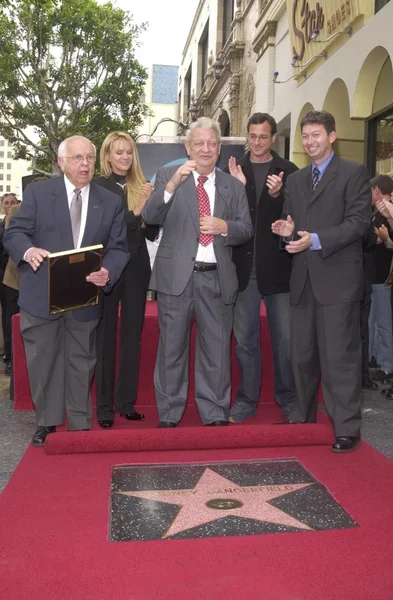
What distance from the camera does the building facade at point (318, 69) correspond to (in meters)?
9.68

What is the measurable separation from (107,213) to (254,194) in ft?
3.77

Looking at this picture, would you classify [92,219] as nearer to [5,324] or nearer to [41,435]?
[41,435]

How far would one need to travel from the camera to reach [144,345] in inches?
222

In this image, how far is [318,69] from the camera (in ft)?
39.3

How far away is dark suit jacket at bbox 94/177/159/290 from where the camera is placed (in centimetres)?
485

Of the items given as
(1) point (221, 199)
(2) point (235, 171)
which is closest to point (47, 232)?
(1) point (221, 199)

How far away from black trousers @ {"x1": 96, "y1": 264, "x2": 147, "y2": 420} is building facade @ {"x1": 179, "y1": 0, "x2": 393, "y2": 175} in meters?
5.64

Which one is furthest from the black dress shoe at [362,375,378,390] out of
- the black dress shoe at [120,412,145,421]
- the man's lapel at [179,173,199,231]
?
the man's lapel at [179,173,199,231]

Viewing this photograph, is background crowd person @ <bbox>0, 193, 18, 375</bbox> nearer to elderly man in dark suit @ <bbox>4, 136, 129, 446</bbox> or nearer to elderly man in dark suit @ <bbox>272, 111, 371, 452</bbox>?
elderly man in dark suit @ <bbox>4, 136, 129, 446</bbox>

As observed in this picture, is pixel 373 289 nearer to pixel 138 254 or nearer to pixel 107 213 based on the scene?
pixel 138 254

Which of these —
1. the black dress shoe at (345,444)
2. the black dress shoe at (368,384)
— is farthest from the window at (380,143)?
the black dress shoe at (345,444)

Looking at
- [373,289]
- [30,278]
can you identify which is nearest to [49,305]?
[30,278]

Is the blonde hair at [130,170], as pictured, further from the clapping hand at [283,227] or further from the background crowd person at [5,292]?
the background crowd person at [5,292]

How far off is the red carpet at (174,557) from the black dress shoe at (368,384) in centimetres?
299
